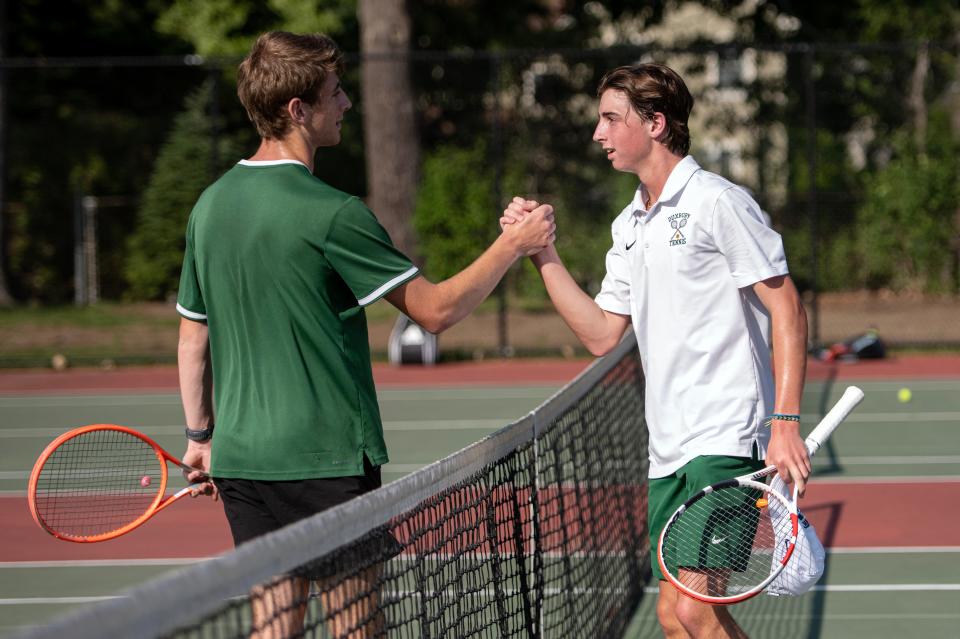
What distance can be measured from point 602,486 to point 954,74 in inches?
625

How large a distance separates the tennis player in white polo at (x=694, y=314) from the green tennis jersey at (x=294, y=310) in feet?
2.71

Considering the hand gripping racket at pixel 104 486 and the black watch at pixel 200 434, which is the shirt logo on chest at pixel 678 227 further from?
the hand gripping racket at pixel 104 486

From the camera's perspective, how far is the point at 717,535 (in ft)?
11.4

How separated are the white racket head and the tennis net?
47cm

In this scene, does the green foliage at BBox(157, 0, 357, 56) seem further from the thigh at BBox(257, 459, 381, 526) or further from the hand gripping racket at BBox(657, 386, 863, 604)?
the thigh at BBox(257, 459, 381, 526)

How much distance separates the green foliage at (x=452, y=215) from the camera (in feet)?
46.5

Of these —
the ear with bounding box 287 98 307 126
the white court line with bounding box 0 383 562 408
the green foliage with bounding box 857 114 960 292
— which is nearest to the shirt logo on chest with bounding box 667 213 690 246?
the ear with bounding box 287 98 307 126

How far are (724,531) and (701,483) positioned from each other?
0.14 m

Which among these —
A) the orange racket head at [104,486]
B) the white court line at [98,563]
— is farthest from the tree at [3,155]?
the orange racket head at [104,486]

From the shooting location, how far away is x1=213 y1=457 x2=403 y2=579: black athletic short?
2854 millimetres

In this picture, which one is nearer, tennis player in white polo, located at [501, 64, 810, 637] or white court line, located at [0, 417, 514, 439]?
tennis player in white polo, located at [501, 64, 810, 637]

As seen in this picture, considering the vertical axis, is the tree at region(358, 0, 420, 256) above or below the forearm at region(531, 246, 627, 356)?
above

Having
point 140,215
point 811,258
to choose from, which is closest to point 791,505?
point 811,258

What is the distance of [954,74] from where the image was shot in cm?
1947
